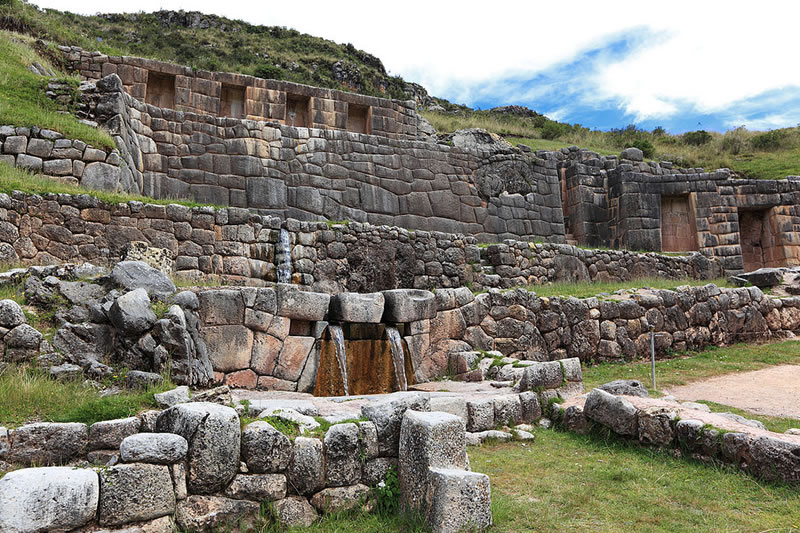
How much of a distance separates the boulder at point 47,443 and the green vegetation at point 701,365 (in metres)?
7.43

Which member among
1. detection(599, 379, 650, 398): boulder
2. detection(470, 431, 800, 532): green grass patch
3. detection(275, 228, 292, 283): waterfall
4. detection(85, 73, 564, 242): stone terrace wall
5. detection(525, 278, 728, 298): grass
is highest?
A: detection(85, 73, 564, 242): stone terrace wall

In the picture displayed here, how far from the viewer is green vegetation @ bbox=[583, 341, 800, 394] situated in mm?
10203

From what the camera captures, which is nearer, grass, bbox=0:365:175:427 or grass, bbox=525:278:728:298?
grass, bbox=0:365:175:427

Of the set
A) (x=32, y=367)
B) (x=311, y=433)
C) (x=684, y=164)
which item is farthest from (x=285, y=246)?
(x=684, y=164)

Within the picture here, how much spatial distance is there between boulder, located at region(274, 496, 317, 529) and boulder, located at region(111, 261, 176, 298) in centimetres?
338

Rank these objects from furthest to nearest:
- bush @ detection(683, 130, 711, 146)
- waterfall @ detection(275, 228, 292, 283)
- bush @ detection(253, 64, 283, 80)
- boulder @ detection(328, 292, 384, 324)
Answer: bush @ detection(683, 130, 711, 146)
bush @ detection(253, 64, 283, 80)
waterfall @ detection(275, 228, 292, 283)
boulder @ detection(328, 292, 384, 324)

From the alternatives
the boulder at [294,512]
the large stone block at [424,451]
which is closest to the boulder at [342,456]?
the boulder at [294,512]

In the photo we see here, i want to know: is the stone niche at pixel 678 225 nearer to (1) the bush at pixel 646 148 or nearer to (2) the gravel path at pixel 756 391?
(1) the bush at pixel 646 148

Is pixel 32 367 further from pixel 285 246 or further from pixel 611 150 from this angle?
pixel 611 150

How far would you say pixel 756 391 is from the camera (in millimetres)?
9203

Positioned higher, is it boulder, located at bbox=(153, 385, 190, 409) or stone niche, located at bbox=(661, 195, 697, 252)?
stone niche, located at bbox=(661, 195, 697, 252)

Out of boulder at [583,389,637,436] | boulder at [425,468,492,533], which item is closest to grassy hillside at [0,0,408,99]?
boulder at [583,389,637,436]

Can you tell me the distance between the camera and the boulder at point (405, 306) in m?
8.97

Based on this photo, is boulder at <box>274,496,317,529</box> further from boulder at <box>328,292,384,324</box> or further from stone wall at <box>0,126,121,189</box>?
stone wall at <box>0,126,121,189</box>
